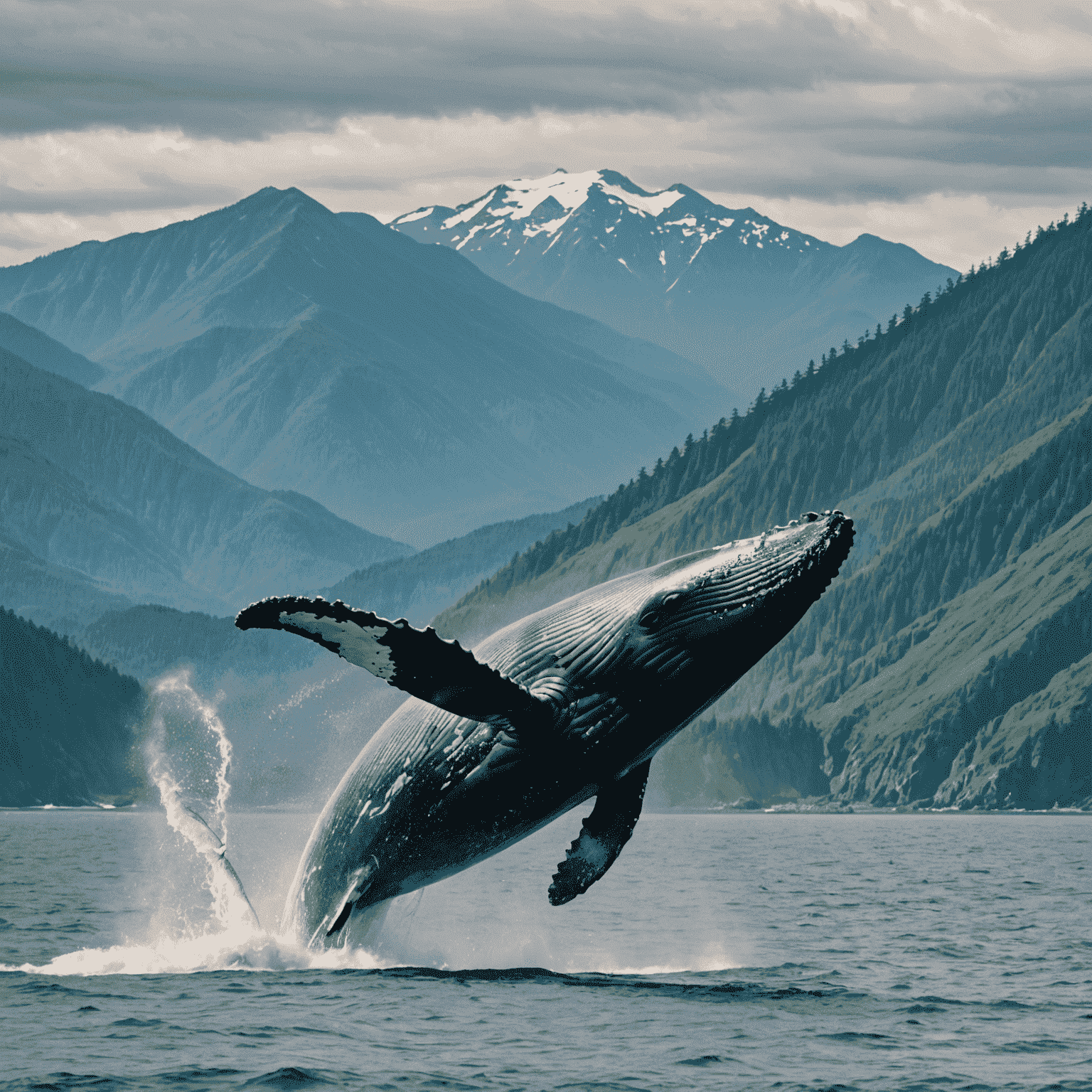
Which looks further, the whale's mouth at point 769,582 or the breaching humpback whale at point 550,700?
the whale's mouth at point 769,582

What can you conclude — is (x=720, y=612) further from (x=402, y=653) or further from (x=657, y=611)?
(x=402, y=653)

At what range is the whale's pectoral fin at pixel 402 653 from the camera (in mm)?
15273

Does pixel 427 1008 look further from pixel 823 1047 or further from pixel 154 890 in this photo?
pixel 154 890

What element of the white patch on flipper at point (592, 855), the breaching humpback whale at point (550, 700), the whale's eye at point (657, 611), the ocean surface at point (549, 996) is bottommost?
the ocean surface at point (549, 996)

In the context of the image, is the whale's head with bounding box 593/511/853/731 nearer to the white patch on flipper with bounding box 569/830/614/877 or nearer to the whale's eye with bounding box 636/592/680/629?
the whale's eye with bounding box 636/592/680/629

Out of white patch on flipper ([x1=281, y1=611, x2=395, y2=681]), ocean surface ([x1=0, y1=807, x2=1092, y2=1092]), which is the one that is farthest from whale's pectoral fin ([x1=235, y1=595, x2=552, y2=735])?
ocean surface ([x1=0, y1=807, x2=1092, y2=1092])

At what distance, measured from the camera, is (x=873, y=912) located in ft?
155

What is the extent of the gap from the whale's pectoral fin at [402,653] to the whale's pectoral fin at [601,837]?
232 cm

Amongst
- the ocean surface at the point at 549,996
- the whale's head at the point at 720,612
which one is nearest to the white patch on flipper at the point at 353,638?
the whale's head at the point at 720,612

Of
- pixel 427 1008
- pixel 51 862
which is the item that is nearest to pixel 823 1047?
pixel 427 1008

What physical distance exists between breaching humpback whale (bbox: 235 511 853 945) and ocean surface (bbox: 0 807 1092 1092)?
239 centimetres

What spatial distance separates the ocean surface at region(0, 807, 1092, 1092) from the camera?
1950 centimetres

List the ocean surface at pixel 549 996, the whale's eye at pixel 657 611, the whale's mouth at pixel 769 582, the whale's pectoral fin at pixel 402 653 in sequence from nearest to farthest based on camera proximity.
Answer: the whale's pectoral fin at pixel 402 653, the whale's mouth at pixel 769 582, the whale's eye at pixel 657 611, the ocean surface at pixel 549 996

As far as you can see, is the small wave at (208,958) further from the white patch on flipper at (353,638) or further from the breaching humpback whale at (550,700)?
the white patch on flipper at (353,638)
